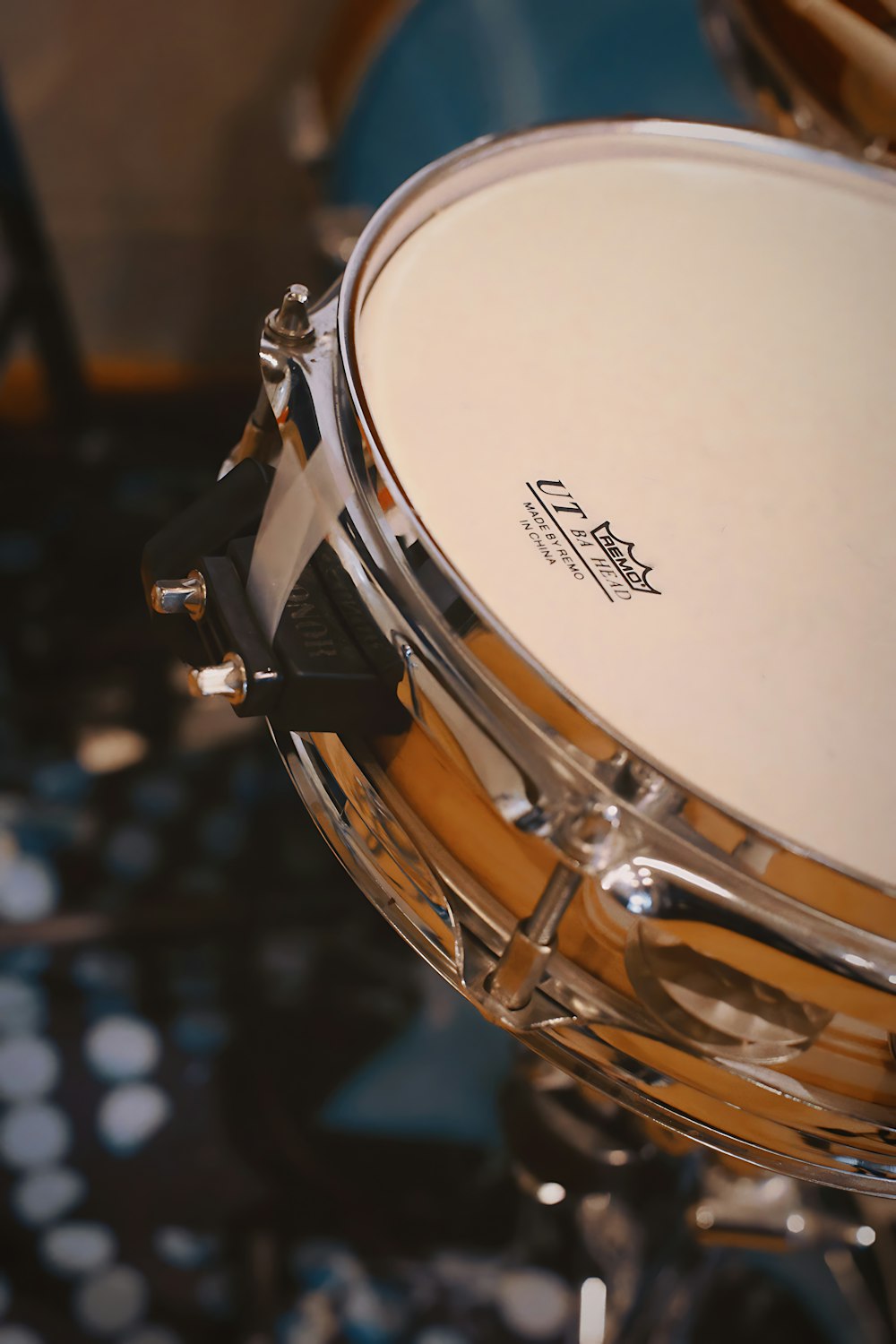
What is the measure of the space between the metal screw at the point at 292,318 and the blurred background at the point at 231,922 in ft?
1.28

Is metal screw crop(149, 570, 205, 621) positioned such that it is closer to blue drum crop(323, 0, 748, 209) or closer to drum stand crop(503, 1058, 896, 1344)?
drum stand crop(503, 1058, 896, 1344)

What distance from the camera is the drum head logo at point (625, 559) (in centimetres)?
38

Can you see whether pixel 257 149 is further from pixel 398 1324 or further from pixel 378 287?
pixel 398 1324

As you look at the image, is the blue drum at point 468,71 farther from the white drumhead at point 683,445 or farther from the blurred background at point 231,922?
the white drumhead at point 683,445

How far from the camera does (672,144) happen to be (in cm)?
54

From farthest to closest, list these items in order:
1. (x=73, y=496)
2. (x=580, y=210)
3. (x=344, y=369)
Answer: (x=73, y=496) < (x=580, y=210) < (x=344, y=369)

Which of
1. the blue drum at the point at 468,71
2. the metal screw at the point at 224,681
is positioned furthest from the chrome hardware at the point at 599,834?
the blue drum at the point at 468,71

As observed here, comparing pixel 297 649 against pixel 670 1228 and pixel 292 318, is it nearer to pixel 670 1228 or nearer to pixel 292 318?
pixel 292 318

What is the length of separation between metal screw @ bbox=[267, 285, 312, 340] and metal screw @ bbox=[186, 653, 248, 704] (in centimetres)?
13

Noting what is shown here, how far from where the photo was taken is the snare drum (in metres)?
0.34

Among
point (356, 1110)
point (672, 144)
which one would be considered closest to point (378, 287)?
point (672, 144)

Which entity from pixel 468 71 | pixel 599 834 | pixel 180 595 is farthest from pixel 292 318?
pixel 468 71

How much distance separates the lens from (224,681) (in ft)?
1.25

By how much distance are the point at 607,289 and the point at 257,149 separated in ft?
2.79
